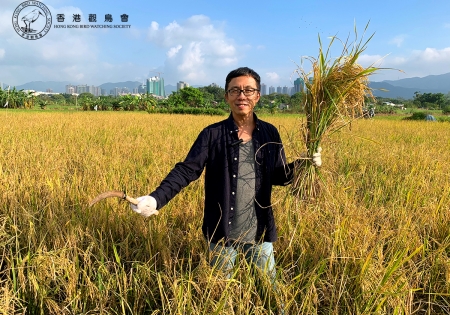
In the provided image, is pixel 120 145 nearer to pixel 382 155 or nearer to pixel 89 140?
pixel 89 140

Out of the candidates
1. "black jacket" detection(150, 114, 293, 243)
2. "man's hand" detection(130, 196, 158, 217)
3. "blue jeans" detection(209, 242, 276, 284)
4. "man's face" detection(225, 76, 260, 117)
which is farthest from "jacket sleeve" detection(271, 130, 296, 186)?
"man's hand" detection(130, 196, 158, 217)

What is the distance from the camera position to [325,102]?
4.74 ft

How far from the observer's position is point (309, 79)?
1.51 metres

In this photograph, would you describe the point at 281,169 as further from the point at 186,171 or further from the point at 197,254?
the point at 197,254

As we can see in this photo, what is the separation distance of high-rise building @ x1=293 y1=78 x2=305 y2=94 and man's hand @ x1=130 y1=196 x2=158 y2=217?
100cm

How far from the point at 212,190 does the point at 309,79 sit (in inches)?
31.6

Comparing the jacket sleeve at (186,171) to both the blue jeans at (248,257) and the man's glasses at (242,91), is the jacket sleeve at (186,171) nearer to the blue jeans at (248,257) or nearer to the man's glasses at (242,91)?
the man's glasses at (242,91)

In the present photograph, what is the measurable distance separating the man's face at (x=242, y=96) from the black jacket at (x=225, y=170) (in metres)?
0.10

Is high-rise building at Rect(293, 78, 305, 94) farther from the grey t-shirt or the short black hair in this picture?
the grey t-shirt

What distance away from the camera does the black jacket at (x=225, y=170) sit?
1380mm

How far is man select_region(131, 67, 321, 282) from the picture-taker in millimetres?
1361

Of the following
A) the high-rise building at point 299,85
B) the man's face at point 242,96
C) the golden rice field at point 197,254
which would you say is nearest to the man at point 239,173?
the man's face at point 242,96

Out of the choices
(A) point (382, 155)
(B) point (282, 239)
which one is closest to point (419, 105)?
(A) point (382, 155)

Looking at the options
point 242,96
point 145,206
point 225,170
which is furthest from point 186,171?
point 242,96
